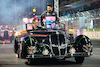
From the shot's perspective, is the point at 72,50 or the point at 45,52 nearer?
the point at 45,52

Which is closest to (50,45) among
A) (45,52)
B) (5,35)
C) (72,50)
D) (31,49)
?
(45,52)

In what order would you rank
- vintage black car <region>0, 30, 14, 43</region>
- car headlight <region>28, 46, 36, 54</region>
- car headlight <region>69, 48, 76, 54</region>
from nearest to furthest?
1. car headlight <region>28, 46, 36, 54</region>
2. car headlight <region>69, 48, 76, 54</region>
3. vintage black car <region>0, 30, 14, 43</region>

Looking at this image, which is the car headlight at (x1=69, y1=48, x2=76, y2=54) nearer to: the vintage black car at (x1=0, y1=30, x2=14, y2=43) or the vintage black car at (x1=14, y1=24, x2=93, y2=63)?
the vintage black car at (x1=14, y1=24, x2=93, y2=63)

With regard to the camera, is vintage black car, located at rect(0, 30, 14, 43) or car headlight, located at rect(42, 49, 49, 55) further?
vintage black car, located at rect(0, 30, 14, 43)

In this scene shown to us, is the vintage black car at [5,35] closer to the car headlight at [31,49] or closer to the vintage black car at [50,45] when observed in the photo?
the vintage black car at [50,45]

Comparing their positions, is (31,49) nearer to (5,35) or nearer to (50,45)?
(50,45)

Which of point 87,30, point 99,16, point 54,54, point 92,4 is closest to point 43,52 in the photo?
point 54,54

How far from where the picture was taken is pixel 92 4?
48938 millimetres

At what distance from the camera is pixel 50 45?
7652mm

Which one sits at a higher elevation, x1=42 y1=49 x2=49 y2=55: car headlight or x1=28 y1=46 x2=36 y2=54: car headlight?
x1=28 y1=46 x2=36 y2=54: car headlight

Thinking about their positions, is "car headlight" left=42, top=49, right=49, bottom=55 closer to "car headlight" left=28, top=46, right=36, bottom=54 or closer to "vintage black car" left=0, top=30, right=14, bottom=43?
"car headlight" left=28, top=46, right=36, bottom=54

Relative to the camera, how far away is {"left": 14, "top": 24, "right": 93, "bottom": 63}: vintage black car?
7.54 m

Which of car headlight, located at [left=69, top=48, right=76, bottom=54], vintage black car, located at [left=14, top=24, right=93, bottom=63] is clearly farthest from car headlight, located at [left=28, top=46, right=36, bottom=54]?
car headlight, located at [left=69, top=48, right=76, bottom=54]

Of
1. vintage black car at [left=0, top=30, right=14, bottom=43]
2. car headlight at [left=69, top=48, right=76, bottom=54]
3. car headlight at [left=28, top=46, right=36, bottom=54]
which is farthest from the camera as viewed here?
vintage black car at [left=0, top=30, right=14, bottom=43]
